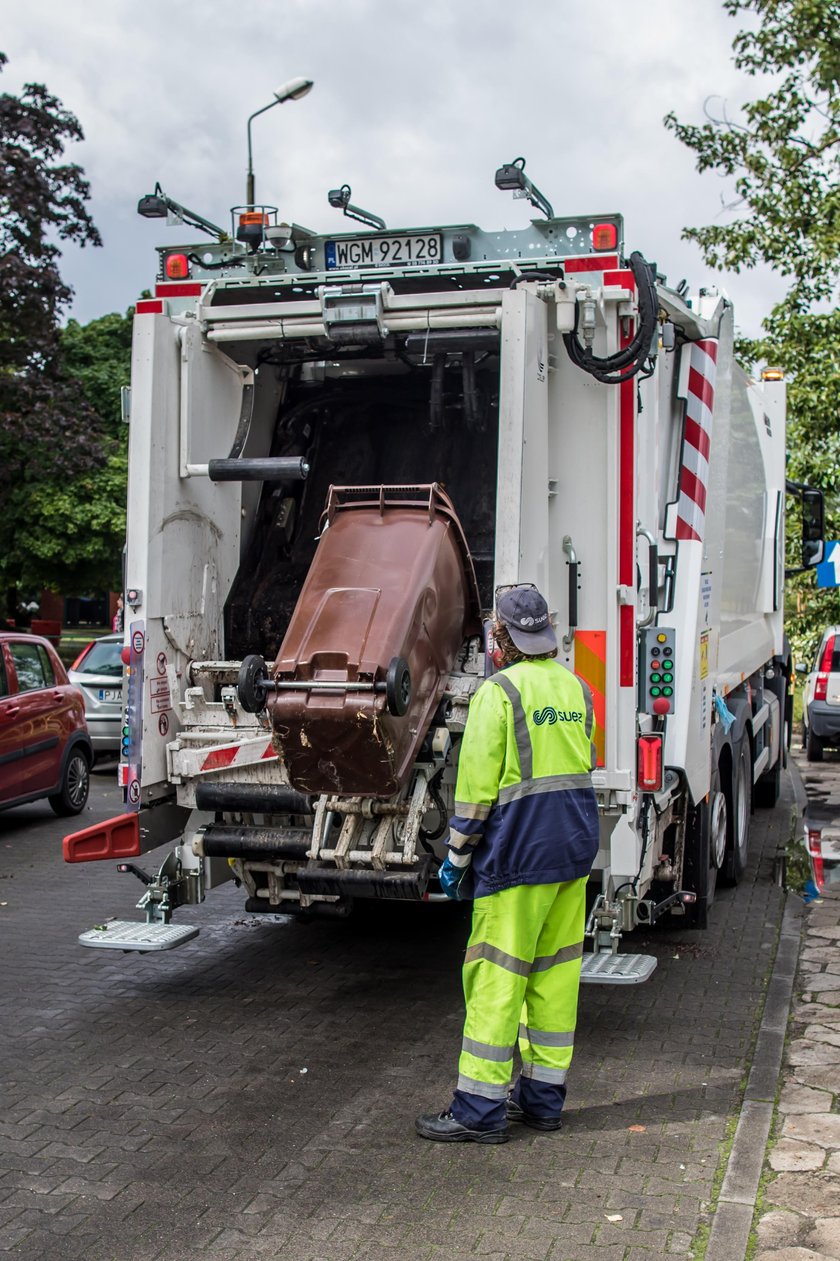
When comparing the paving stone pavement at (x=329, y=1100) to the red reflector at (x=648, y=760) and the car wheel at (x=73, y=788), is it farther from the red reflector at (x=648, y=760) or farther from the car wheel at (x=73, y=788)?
the car wheel at (x=73, y=788)

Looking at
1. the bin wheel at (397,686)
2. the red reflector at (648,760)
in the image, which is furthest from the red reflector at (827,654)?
the bin wheel at (397,686)

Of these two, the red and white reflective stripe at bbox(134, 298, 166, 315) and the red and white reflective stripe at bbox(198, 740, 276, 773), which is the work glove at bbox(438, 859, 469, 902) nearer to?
the red and white reflective stripe at bbox(198, 740, 276, 773)

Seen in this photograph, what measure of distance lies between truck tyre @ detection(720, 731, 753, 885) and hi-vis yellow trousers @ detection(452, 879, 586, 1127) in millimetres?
3759

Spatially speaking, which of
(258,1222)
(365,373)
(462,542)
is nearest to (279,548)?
(365,373)

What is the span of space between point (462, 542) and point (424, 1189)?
2.58 m

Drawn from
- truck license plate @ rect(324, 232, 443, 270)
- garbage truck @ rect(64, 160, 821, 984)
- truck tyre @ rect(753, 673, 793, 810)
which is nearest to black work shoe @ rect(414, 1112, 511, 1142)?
garbage truck @ rect(64, 160, 821, 984)

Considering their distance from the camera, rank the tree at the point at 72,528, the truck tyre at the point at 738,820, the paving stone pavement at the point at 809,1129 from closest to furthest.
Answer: the paving stone pavement at the point at 809,1129
the truck tyre at the point at 738,820
the tree at the point at 72,528

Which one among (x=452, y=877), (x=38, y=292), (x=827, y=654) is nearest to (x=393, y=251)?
(x=452, y=877)

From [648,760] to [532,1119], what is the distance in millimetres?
1667

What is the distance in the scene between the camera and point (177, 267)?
20.7 ft

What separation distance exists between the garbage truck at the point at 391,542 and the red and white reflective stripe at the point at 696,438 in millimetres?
14

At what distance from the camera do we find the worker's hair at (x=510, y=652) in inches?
185

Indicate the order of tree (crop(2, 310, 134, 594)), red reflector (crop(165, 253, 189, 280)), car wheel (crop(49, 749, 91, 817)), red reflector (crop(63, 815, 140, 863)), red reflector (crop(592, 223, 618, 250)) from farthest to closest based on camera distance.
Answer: tree (crop(2, 310, 134, 594)) < car wheel (crop(49, 749, 91, 817)) < red reflector (crop(165, 253, 189, 280)) < red reflector (crop(63, 815, 140, 863)) < red reflector (crop(592, 223, 618, 250))

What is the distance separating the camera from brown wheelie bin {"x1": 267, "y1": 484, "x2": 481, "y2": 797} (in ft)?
16.4
